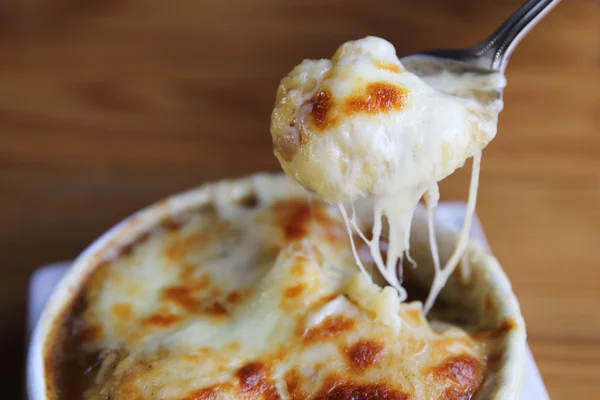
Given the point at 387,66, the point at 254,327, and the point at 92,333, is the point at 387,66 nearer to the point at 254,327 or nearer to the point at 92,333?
the point at 254,327

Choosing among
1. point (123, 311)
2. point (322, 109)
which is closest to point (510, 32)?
point (322, 109)

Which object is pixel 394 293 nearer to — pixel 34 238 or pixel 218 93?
pixel 218 93

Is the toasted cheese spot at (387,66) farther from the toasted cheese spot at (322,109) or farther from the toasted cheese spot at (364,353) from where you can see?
the toasted cheese spot at (364,353)

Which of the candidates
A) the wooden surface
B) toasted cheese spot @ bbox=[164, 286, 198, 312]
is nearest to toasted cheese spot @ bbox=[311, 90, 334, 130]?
toasted cheese spot @ bbox=[164, 286, 198, 312]

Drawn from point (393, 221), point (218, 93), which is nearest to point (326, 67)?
point (393, 221)

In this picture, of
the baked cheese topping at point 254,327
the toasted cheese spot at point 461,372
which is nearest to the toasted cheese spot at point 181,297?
the baked cheese topping at point 254,327

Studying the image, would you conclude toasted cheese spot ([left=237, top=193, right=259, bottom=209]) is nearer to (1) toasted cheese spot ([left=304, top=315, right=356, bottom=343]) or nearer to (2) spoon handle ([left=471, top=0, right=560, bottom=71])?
(1) toasted cheese spot ([left=304, top=315, right=356, bottom=343])
